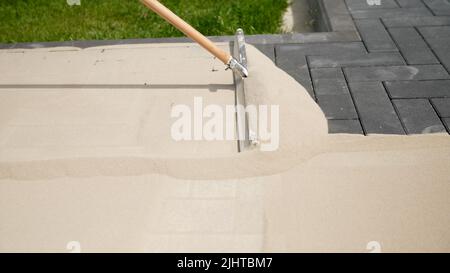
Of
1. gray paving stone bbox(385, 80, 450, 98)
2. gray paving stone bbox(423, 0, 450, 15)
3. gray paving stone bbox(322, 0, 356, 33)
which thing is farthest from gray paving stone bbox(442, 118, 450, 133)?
gray paving stone bbox(423, 0, 450, 15)

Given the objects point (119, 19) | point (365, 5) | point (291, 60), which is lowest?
point (291, 60)

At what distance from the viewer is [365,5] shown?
418 cm

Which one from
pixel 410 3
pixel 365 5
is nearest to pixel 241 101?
pixel 365 5

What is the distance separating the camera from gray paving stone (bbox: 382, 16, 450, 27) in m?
3.77

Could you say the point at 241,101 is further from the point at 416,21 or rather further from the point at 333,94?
the point at 416,21

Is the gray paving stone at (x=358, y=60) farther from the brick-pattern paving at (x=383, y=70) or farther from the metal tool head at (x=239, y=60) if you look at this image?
the metal tool head at (x=239, y=60)

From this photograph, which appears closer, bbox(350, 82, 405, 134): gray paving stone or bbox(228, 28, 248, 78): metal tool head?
bbox(350, 82, 405, 134): gray paving stone

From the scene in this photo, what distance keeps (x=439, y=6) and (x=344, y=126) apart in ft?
7.56

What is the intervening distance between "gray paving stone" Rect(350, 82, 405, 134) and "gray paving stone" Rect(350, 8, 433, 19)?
4.16 ft

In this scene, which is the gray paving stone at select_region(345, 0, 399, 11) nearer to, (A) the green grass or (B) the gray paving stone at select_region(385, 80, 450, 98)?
(A) the green grass

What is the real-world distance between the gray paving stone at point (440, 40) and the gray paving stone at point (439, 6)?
34cm

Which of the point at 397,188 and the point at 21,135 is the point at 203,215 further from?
the point at 21,135

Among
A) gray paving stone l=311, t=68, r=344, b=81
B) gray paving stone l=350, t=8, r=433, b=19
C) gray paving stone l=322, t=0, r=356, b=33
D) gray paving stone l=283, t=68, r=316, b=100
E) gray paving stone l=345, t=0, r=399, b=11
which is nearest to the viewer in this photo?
gray paving stone l=283, t=68, r=316, b=100

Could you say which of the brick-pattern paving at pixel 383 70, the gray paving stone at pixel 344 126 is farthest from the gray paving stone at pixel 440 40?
the gray paving stone at pixel 344 126
